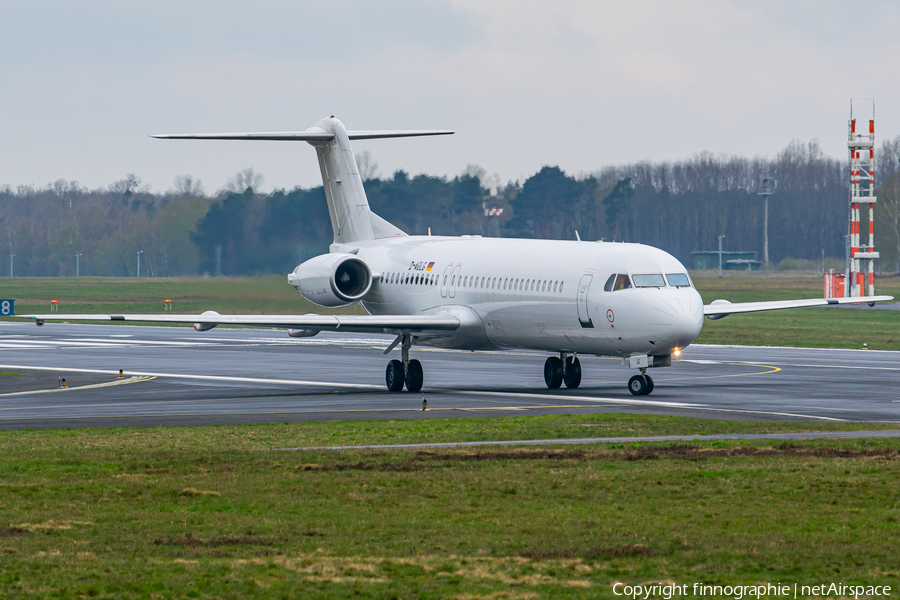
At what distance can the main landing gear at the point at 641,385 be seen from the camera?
34.8 metres

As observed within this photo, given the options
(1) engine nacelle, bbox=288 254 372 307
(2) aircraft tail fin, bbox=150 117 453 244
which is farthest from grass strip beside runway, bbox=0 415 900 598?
(2) aircraft tail fin, bbox=150 117 453 244

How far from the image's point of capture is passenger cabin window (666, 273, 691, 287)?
113 feet

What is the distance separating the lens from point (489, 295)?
37781 mm

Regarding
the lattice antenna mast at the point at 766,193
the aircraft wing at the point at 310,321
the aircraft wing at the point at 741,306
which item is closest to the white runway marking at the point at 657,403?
the aircraft wing at the point at 310,321

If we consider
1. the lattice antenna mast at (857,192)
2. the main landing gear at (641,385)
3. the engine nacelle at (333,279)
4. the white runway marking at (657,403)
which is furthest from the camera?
the lattice antenna mast at (857,192)

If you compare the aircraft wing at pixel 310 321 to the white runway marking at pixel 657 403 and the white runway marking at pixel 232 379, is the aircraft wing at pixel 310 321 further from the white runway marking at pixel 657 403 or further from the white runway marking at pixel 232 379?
the white runway marking at pixel 657 403

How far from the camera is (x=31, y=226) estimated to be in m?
109

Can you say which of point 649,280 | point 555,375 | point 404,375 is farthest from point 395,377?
point 649,280

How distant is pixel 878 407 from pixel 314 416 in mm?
13592

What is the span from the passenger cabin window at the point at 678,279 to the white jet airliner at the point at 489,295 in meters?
0.04

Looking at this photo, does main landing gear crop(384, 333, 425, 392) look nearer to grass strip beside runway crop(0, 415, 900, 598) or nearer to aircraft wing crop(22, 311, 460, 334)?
aircraft wing crop(22, 311, 460, 334)

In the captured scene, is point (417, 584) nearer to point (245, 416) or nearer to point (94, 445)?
point (94, 445)

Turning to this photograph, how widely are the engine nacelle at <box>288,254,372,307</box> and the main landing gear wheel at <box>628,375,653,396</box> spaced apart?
10.9 m

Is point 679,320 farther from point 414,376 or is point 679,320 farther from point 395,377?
point 395,377
